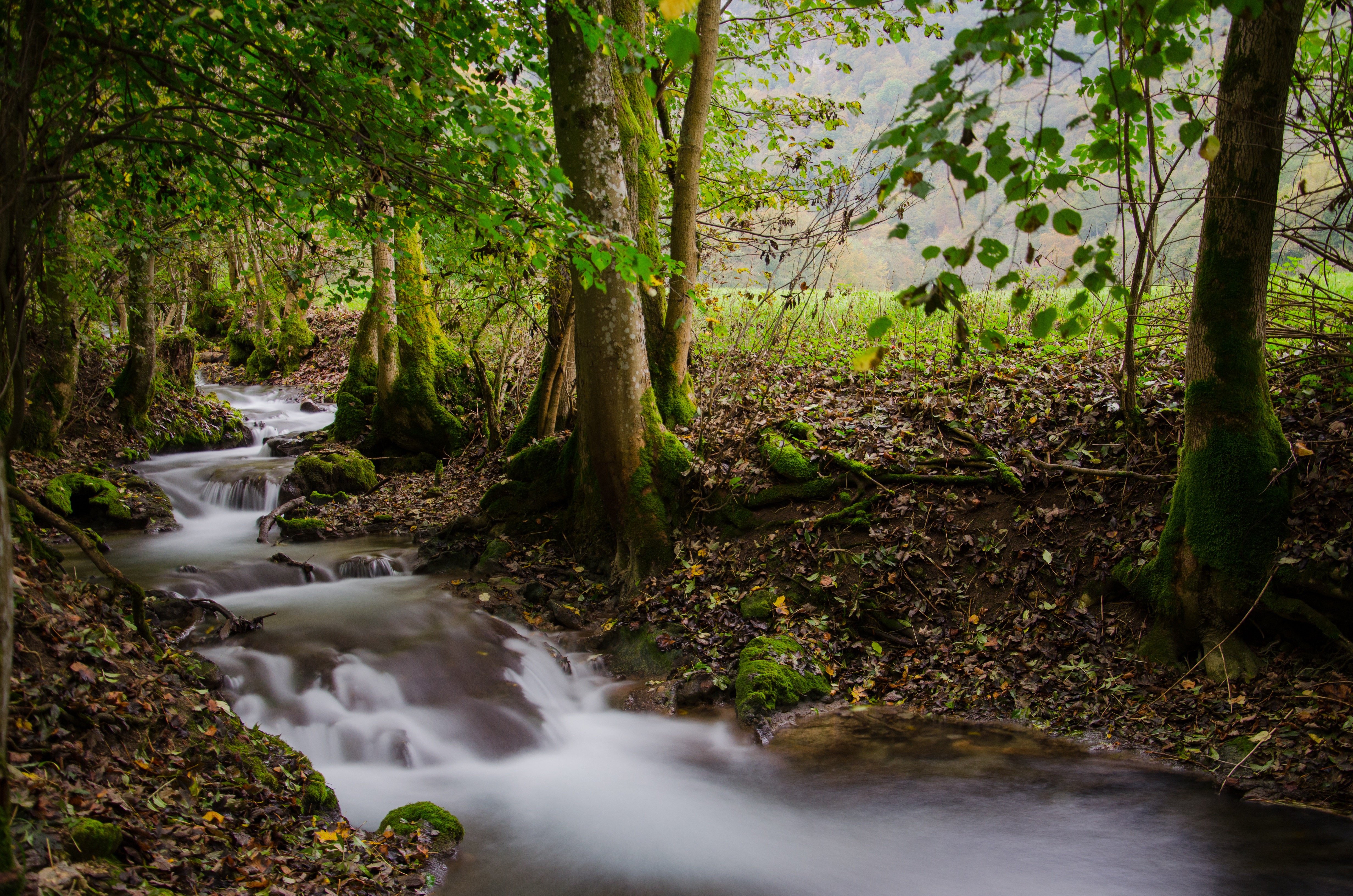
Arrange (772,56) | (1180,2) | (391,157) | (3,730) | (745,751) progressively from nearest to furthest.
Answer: (1180,2) < (3,730) < (391,157) < (745,751) < (772,56)

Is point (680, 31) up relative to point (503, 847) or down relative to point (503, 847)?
up

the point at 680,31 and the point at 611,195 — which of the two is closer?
the point at 680,31

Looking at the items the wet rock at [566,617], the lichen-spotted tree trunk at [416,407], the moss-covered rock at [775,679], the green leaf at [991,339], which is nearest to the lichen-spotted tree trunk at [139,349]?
the lichen-spotted tree trunk at [416,407]

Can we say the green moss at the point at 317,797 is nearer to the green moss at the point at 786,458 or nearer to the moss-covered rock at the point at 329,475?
the green moss at the point at 786,458

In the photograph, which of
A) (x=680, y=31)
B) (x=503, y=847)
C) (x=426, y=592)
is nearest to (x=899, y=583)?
(x=503, y=847)

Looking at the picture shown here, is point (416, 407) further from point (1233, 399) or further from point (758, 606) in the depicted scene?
point (1233, 399)

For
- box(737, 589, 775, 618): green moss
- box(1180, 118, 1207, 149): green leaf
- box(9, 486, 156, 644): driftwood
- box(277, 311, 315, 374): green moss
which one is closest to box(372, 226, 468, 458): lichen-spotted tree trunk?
box(737, 589, 775, 618): green moss

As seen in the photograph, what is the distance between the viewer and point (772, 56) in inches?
413

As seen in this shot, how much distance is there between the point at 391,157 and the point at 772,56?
770 centimetres

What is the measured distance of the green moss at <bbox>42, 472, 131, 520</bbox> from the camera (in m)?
10.5

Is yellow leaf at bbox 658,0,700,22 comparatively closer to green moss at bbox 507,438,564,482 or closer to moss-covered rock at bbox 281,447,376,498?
green moss at bbox 507,438,564,482

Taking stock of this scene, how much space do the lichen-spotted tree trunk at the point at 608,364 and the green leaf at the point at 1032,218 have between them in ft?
17.4

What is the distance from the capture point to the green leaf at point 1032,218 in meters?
2.12

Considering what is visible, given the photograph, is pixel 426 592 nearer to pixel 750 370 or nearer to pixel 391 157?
pixel 750 370
